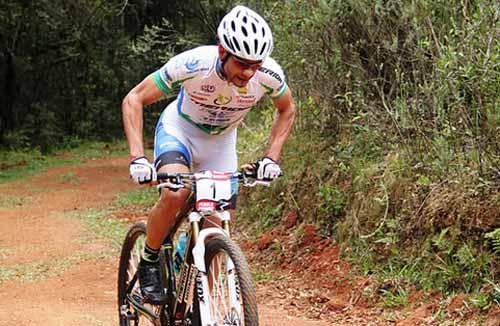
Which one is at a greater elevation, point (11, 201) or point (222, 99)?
point (222, 99)

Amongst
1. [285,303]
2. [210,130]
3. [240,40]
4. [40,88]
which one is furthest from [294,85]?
[40,88]

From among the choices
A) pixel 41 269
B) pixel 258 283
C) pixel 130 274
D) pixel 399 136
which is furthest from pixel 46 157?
pixel 130 274

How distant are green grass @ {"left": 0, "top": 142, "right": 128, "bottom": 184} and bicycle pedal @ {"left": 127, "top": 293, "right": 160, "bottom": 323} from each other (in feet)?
43.7

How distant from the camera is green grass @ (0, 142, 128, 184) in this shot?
1932 centimetres

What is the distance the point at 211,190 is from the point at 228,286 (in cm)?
53

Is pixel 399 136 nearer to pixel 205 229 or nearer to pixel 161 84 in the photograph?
pixel 161 84

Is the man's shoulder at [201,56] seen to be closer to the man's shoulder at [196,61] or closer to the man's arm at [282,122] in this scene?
the man's shoulder at [196,61]

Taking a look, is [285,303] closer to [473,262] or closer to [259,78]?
[473,262]

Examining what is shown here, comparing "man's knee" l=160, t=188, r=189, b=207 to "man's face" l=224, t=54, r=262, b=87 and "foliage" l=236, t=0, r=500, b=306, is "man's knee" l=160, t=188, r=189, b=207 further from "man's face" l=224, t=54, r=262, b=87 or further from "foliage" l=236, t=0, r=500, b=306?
"foliage" l=236, t=0, r=500, b=306

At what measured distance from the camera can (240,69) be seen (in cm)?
427

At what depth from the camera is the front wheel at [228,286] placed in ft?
12.4

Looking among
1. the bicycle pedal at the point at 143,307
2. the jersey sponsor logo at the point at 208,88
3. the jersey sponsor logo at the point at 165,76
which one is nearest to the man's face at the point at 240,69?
the jersey sponsor logo at the point at 208,88

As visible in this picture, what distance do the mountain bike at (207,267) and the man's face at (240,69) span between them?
503 mm

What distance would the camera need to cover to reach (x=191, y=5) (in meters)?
18.7
